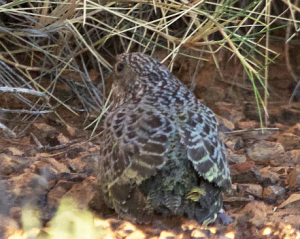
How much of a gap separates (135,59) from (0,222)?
1210 millimetres

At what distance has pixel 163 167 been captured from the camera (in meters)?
2.24

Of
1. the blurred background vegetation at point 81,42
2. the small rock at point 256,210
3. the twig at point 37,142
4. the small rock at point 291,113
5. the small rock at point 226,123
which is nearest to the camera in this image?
the small rock at point 256,210

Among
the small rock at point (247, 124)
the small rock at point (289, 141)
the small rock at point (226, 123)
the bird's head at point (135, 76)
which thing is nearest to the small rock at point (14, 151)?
the bird's head at point (135, 76)

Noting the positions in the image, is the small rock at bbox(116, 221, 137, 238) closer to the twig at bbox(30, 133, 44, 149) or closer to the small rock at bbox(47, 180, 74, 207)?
the small rock at bbox(47, 180, 74, 207)

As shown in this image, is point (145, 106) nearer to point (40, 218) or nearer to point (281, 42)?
point (40, 218)

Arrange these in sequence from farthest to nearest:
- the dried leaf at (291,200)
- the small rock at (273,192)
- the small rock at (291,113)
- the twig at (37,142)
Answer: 1. the small rock at (291,113)
2. the twig at (37,142)
3. the small rock at (273,192)
4. the dried leaf at (291,200)

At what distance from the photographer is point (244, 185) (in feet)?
9.23

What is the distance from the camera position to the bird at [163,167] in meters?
2.24

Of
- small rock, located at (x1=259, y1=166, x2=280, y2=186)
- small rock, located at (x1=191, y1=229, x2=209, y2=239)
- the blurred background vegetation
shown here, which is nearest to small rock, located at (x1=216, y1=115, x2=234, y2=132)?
the blurred background vegetation

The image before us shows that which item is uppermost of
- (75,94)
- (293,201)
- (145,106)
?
(145,106)

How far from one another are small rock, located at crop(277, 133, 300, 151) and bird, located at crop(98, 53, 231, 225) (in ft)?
3.79

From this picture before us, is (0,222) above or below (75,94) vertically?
above

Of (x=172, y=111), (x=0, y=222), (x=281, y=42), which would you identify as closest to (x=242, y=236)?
(x=172, y=111)

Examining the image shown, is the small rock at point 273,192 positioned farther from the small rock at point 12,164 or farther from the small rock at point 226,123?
the small rock at point 12,164
